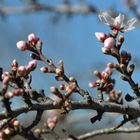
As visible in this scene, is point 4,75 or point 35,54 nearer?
point 4,75

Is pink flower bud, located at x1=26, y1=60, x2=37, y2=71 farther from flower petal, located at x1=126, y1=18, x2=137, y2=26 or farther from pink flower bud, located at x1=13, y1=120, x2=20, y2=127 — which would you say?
flower petal, located at x1=126, y1=18, x2=137, y2=26

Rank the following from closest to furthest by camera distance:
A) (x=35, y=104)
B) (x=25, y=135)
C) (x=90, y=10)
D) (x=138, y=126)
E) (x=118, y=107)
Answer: (x=35, y=104) → (x=118, y=107) → (x=25, y=135) → (x=138, y=126) → (x=90, y=10)

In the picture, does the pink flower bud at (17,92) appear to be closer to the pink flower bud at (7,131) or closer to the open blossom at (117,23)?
the pink flower bud at (7,131)

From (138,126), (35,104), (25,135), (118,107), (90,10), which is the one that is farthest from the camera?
(90,10)

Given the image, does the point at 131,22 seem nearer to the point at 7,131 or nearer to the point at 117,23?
the point at 117,23

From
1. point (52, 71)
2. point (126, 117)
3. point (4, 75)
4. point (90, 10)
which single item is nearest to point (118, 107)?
point (126, 117)

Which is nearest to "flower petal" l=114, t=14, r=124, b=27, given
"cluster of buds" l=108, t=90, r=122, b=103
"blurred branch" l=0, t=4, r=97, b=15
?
"cluster of buds" l=108, t=90, r=122, b=103

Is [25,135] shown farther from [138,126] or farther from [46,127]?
[138,126]

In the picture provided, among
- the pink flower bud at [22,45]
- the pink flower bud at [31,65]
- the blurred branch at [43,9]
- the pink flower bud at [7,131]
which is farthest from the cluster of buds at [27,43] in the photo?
the blurred branch at [43,9]

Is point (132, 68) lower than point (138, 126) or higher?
→ higher

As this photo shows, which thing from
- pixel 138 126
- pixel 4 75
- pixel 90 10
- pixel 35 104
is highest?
pixel 90 10
